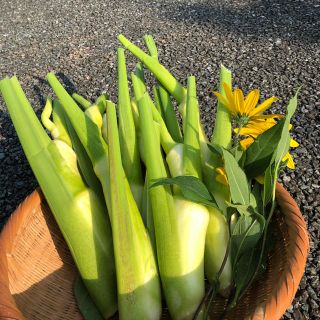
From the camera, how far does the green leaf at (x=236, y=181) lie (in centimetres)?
103

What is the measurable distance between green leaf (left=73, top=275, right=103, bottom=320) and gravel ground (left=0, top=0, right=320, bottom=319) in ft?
2.20

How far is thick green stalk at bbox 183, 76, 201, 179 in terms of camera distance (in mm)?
1178

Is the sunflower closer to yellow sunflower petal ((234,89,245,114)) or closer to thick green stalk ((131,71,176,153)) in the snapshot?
yellow sunflower petal ((234,89,245,114))

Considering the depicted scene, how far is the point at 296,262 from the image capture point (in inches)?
38.6

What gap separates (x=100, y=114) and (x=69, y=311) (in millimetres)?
614

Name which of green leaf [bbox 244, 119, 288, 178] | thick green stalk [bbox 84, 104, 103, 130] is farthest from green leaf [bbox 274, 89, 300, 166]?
thick green stalk [bbox 84, 104, 103, 130]

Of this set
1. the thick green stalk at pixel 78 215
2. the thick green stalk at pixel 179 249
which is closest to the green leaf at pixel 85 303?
the thick green stalk at pixel 78 215

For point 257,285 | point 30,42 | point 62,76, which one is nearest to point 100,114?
point 257,285

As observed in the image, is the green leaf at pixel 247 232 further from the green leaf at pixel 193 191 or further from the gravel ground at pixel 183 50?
the gravel ground at pixel 183 50

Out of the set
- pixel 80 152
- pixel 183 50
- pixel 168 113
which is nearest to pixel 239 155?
pixel 168 113

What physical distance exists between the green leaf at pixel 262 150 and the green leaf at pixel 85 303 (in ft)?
1.79

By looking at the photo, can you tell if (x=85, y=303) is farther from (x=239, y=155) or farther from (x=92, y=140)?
(x=239, y=155)

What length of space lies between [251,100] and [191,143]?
0.20 meters

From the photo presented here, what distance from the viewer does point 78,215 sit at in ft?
3.75
